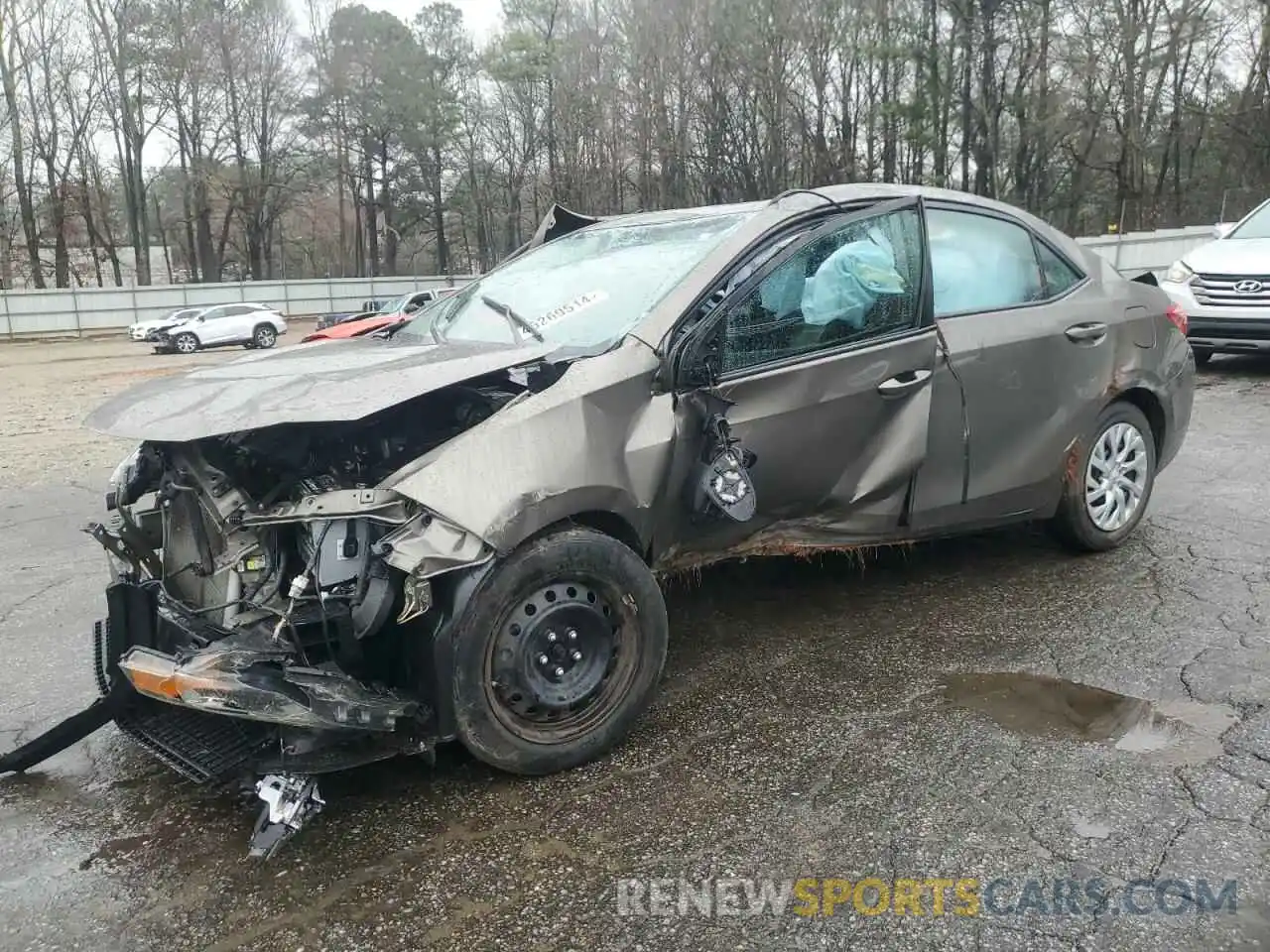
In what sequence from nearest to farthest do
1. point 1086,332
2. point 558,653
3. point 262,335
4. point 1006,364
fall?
1. point 558,653
2. point 1006,364
3. point 1086,332
4. point 262,335

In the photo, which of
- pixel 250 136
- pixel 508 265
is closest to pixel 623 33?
pixel 250 136

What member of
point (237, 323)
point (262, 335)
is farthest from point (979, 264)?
point (262, 335)

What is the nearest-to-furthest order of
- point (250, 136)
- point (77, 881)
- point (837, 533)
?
1. point (77, 881)
2. point (837, 533)
3. point (250, 136)

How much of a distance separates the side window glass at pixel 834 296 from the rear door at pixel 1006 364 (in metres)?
0.21

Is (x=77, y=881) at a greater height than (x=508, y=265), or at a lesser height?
lesser

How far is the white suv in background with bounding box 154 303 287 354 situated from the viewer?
29.6 meters

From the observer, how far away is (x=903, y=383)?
383cm

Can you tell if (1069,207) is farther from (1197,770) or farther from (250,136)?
(1197,770)

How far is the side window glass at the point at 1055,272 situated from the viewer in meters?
4.52

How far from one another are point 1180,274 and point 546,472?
943 cm

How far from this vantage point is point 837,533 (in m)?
3.85

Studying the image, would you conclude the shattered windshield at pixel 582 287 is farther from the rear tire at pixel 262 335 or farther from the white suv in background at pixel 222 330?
the rear tire at pixel 262 335

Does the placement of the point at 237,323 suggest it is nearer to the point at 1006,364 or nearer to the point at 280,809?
the point at 1006,364

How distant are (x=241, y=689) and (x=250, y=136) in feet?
177
